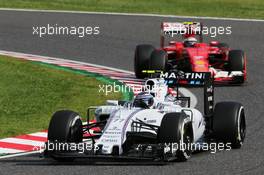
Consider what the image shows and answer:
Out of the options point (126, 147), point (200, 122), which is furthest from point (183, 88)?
point (126, 147)

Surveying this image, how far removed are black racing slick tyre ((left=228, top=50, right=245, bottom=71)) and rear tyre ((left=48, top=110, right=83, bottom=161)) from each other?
9448 millimetres

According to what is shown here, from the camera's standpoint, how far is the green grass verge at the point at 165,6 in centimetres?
3600

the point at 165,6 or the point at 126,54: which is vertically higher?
the point at 165,6

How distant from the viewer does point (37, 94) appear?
73.6ft

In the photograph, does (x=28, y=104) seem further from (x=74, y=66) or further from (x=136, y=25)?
(x=136, y=25)

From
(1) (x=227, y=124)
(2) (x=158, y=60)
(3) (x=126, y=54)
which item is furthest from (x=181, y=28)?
(1) (x=227, y=124)

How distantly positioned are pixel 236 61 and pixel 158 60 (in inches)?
77.9

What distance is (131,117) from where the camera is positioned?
1516 centimetres

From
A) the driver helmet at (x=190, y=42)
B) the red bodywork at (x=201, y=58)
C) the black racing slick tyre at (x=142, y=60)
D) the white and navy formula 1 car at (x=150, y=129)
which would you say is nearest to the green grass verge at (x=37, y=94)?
the black racing slick tyre at (x=142, y=60)

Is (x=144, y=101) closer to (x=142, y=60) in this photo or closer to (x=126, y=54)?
(x=142, y=60)

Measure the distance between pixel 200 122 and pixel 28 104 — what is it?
593 cm

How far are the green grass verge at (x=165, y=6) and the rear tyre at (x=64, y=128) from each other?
2077cm

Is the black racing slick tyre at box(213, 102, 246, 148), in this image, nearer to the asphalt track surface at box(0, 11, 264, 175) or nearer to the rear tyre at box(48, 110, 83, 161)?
the asphalt track surface at box(0, 11, 264, 175)

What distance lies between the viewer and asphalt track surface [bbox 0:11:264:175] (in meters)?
14.4
